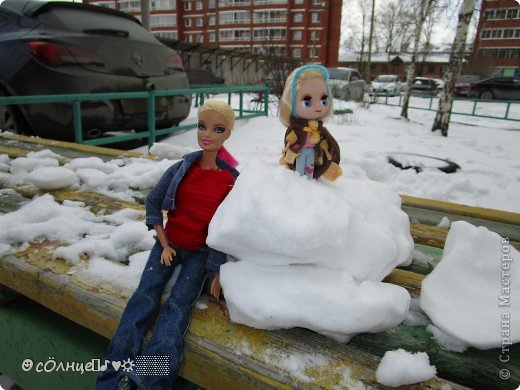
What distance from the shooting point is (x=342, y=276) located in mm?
1177

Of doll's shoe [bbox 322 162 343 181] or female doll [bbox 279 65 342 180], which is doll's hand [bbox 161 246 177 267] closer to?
female doll [bbox 279 65 342 180]

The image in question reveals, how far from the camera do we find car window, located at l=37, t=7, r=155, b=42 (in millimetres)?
3960

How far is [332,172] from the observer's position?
60.9 inches

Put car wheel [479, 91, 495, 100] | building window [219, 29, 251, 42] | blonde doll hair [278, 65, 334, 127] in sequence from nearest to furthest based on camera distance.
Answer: blonde doll hair [278, 65, 334, 127] < car wheel [479, 91, 495, 100] < building window [219, 29, 251, 42]

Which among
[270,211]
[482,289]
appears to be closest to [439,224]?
[482,289]

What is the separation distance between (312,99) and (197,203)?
59 cm

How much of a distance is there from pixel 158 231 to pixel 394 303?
0.84m

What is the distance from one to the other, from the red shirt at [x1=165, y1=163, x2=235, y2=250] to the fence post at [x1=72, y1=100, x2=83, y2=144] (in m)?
2.95

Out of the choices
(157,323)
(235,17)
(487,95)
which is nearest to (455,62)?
(157,323)

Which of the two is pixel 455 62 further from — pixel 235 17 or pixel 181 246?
pixel 235 17

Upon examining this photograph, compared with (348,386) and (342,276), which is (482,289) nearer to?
(342,276)

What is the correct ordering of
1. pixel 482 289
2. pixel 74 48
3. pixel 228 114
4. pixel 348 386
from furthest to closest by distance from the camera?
pixel 74 48 → pixel 228 114 → pixel 482 289 → pixel 348 386

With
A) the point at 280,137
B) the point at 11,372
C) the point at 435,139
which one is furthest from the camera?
the point at 435,139

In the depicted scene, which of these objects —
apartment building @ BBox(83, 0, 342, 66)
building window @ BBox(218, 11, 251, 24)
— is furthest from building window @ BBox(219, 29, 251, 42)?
building window @ BBox(218, 11, 251, 24)
